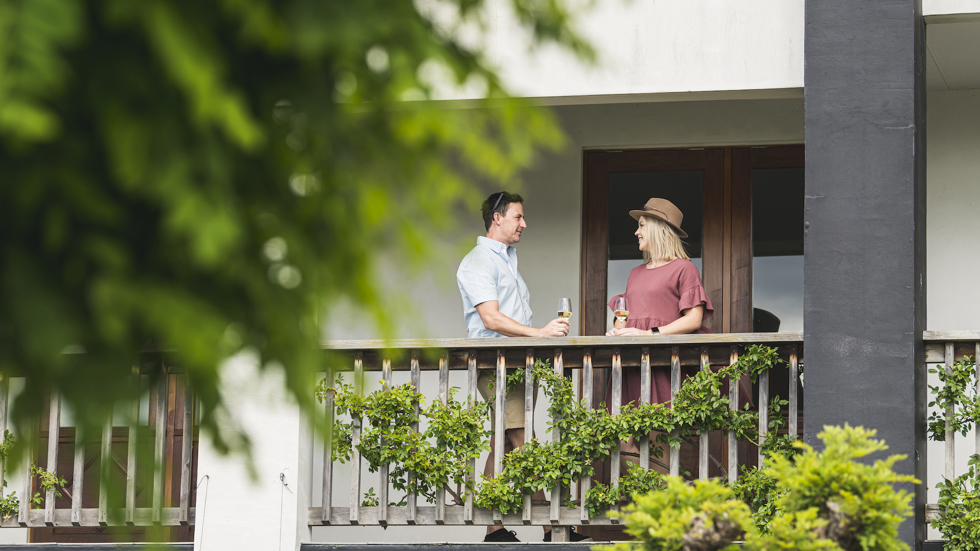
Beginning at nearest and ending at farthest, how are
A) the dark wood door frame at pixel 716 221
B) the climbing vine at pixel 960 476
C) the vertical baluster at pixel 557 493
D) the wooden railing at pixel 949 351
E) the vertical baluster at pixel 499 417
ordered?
1. the climbing vine at pixel 960 476
2. the wooden railing at pixel 949 351
3. the vertical baluster at pixel 557 493
4. the vertical baluster at pixel 499 417
5. the dark wood door frame at pixel 716 221

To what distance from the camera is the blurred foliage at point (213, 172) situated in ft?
3.35

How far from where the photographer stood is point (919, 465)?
5.47 m

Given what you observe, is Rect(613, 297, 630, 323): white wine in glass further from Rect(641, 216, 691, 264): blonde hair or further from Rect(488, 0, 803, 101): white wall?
Rect(488, 0, 803, 101): white wall

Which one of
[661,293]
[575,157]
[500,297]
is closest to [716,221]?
[575,157]

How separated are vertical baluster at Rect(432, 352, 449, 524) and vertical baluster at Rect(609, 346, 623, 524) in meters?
0.94

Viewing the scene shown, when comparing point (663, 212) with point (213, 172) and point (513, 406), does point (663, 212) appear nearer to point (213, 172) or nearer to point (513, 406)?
point (513, 406)

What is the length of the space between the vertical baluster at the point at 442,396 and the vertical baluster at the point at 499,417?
0.29 meters

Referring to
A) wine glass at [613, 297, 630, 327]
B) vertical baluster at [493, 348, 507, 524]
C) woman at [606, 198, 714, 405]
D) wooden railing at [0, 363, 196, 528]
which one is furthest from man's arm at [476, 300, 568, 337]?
wooden railing at [0, 363, 196, 528]

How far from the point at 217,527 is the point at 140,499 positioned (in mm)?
1728

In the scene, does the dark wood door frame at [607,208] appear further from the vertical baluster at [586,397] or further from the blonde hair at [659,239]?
the vertical baluster at [586,397]

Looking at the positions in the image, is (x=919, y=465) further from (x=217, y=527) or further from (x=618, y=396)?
(x=217, y=527)

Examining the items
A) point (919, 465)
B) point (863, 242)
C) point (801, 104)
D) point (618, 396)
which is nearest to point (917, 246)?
point (863, 242)

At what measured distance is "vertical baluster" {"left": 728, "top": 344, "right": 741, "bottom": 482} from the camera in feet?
18.9

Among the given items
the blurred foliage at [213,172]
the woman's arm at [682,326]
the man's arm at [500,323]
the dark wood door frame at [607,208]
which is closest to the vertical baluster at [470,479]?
the man's arm at [500,323]
